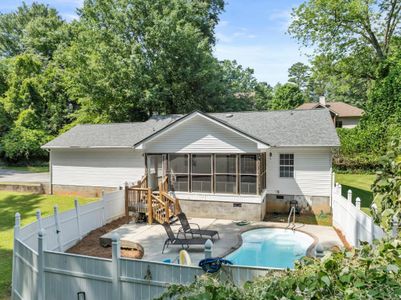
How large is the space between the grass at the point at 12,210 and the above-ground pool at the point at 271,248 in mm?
6469

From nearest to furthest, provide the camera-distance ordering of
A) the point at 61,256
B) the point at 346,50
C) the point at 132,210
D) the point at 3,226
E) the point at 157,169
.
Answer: the point at 61,256 → the point at 3,226 → the point at 132,210 → the point at 157,169 → the point at 346,50

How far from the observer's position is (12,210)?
16281mm

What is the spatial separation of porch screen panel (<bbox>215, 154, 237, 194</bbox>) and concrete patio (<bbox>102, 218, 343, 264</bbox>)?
1525 mm

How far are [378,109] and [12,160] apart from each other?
1450 inches

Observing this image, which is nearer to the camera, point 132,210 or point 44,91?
point 132,210

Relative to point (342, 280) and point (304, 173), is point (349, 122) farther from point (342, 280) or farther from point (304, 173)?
point (342, 280)

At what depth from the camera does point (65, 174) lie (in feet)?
66.3

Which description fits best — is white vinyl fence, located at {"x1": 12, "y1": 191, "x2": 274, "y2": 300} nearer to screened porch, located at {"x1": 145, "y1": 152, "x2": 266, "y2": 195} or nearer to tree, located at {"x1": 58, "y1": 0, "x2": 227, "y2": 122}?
screened porch, located at {"x1": 145, "y1": 152, "x2": 266, "y2": 195}

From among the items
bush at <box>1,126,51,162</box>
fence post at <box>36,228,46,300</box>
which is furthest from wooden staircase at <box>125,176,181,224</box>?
bush at <box>1,126,51,162</box>

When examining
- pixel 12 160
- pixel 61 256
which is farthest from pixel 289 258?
pixel 12 160

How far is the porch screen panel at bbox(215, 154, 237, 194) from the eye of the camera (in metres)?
15.5

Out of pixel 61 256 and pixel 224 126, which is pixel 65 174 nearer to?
pixel 224 126

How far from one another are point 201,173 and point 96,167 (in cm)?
717

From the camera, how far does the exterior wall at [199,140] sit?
49.6 ft
